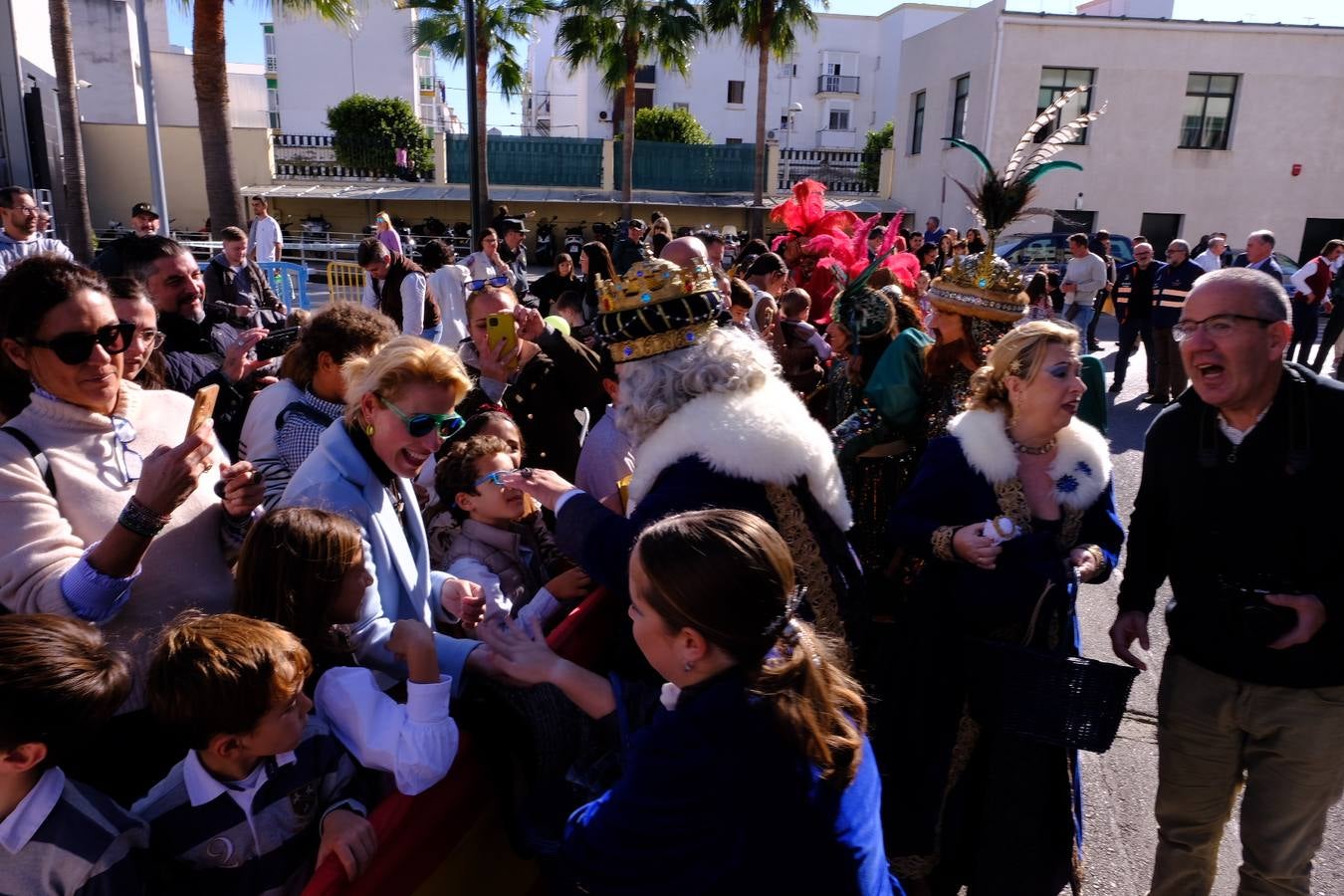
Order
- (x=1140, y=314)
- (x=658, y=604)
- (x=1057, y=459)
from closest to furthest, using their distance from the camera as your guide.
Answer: (x=658, y=604) < (x=1057, y=459) < (x=1140, y=314)

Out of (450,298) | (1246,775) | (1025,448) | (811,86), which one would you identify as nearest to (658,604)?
(1025,448)

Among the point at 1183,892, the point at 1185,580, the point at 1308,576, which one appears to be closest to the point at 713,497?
the point at 1185,580

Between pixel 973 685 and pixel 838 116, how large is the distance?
166ft

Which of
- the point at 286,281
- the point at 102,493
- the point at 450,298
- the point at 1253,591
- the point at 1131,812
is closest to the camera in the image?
the point at 102,493

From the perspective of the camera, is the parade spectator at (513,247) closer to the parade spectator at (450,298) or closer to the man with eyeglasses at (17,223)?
the parade spectator at (450,298)

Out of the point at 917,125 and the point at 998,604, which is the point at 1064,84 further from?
the point at 998,604

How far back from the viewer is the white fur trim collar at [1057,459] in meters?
2.79

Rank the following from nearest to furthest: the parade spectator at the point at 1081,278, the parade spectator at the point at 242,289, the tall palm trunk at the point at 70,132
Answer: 1. the parade spectator at the point at 242,289
2. the parade spectator at the point at 1081,278
3. the tall palm trunk at the point at 70,132

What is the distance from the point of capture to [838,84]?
158 ft

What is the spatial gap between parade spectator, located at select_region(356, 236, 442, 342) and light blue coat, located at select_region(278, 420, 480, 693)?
4.95 metres

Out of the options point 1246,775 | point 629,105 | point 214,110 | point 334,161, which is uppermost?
point 629,105

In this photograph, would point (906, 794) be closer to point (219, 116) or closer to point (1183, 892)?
point (1183, 892)

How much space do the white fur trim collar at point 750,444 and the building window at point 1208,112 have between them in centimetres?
2869

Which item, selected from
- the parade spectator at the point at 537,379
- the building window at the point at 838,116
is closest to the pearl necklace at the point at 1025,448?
the parade spectator at the point at 537,379
